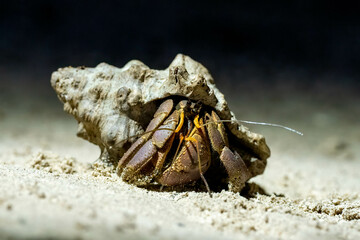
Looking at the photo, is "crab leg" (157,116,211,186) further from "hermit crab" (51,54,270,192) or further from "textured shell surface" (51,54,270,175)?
"textured shell surface" (51,54,270,175)

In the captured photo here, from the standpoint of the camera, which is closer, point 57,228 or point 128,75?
point 57,228

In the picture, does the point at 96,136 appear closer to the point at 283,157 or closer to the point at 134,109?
the point at 134,109

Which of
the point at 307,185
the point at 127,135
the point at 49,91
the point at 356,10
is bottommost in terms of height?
the point at 127,135

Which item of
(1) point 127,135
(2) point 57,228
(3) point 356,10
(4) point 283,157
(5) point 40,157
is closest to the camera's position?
(2) point 57,228

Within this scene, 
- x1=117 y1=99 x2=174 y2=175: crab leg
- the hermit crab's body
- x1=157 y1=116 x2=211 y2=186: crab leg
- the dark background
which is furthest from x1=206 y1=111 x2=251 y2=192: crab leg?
the dark background

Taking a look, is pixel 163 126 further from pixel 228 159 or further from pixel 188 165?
pixel 228 159

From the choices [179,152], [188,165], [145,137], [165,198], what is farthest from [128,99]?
[165,198]

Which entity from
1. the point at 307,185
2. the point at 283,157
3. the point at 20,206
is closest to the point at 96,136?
the point at 20,206

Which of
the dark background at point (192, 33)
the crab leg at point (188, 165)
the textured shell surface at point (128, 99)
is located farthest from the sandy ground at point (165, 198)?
the dark background at point (192, 33)
